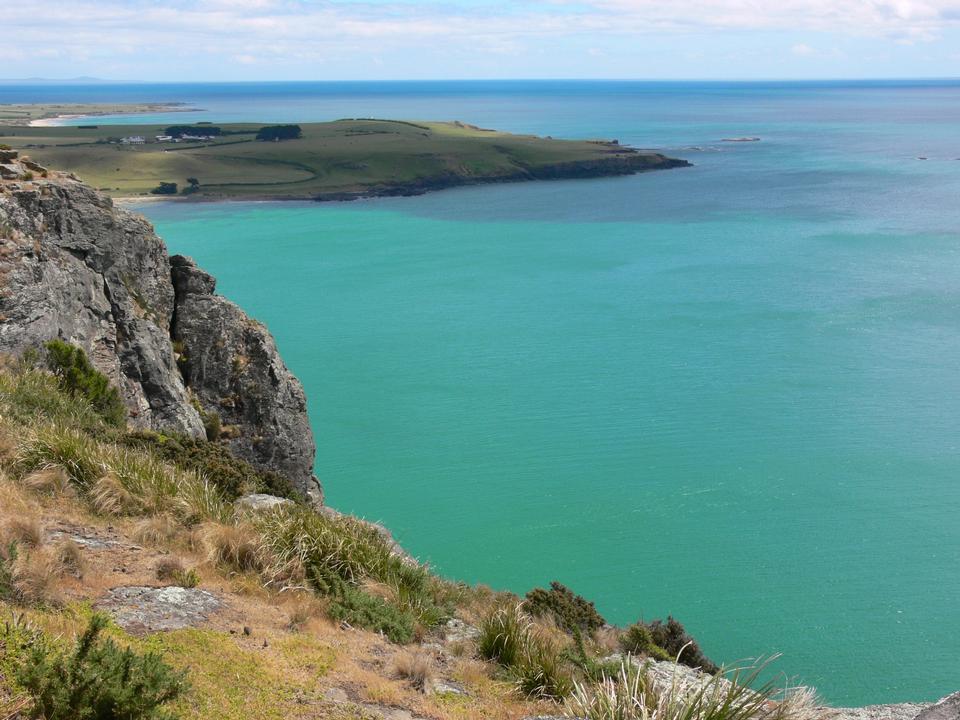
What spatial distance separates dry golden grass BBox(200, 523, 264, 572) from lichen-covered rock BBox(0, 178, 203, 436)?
22.2 feet

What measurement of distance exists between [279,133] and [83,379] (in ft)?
411

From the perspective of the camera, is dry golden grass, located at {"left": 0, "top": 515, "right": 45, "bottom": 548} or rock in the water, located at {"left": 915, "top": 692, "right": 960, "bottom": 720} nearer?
rock in the water, located at {"left": 915, "top": 692, "right": 960, "bottom": 720}

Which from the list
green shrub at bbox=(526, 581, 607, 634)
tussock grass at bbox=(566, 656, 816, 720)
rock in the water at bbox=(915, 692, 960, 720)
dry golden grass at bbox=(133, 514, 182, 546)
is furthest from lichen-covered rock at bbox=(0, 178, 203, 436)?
rock in the water at bbox=(915, 692, 960, 720)

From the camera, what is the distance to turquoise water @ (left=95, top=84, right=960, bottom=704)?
21969mm

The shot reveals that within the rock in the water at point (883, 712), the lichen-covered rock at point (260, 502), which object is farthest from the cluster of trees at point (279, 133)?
the rock in the water at point (883, 712)

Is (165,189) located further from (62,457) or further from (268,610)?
(268,610)

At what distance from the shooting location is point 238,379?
745 inches

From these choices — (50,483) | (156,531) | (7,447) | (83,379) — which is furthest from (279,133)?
(156,531)

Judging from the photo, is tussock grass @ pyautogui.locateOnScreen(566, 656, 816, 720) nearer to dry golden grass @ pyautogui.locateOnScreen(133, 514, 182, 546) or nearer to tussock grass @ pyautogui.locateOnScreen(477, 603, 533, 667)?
tussock grass @ pyautogui.locateOnScreen(477, 603, 533, 667)

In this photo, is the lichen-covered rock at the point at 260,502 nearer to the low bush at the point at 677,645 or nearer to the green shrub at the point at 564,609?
the green shrub at the point at 564,609

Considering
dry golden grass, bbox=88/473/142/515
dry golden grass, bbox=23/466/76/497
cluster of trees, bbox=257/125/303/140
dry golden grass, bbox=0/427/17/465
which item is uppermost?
cluster of trees, bbox=257/125/303/140

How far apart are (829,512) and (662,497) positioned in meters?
4.84

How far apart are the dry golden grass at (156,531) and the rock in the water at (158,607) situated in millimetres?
1129

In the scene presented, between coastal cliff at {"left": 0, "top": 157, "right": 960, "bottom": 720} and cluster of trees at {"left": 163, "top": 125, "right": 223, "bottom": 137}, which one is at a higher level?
cluster of trees at {"left": 163, "top": 125, "right": 223, "bottom": 137}
